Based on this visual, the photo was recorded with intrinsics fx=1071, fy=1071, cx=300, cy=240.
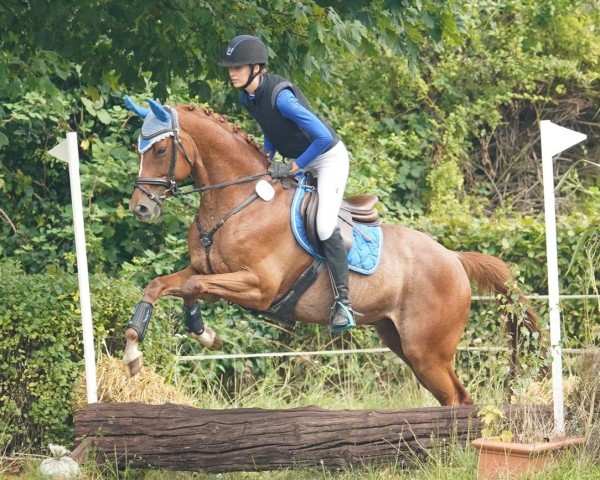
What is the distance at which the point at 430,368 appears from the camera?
300 inches

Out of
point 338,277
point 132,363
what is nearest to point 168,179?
point 132,363

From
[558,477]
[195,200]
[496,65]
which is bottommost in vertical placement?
[558,477]

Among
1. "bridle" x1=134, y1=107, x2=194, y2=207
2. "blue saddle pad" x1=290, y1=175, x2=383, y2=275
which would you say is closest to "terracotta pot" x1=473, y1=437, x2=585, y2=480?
"blue saddle pad" x1=290, y1=175, x2=383, y2=275

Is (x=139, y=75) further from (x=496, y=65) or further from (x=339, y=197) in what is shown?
(x=496, y=65)

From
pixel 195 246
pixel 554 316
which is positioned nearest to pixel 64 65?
pixel 195 246

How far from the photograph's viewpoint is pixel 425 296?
7.55 m

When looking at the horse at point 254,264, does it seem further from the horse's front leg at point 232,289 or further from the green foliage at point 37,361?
the green foliage at point 37,361

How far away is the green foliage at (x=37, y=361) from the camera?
786 cm

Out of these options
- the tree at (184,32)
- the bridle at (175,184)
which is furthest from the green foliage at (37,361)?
the bridle at (175,184)

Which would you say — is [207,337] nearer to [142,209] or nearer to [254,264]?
[254,264]

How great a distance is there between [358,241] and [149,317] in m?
1.61

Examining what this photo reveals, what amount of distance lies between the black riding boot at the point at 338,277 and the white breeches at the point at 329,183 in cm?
8

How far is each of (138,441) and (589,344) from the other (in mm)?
2912

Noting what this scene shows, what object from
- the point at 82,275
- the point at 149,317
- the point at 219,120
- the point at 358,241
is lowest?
the point at 149,317
